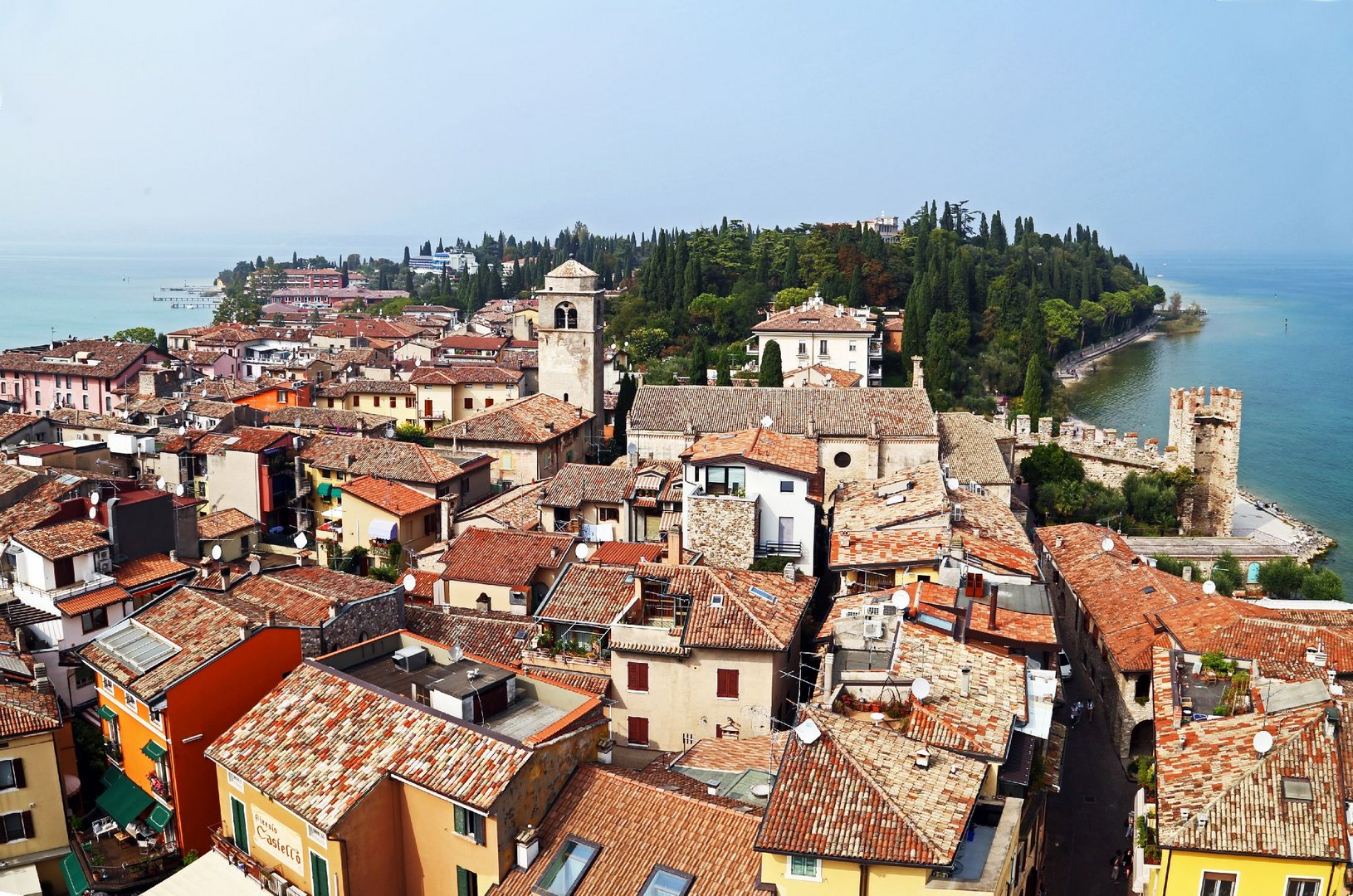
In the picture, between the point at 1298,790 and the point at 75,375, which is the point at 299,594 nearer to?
the point at 1298,790

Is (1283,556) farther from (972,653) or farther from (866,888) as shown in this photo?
(866,888)

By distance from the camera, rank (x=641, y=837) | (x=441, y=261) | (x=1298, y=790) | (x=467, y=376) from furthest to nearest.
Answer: (x=441, y=261) < (x=467, y=376) < (x=641, y=837) < (x=1298, y=790)

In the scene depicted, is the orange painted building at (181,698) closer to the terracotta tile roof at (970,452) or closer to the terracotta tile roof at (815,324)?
the terracotta tile roof at (970,452)

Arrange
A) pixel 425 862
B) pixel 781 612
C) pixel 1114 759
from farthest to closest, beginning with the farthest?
pixel 1114 759 < pixel 781 612 < pixel 425 862

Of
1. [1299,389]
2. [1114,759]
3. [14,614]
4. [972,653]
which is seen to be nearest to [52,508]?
[14,614]

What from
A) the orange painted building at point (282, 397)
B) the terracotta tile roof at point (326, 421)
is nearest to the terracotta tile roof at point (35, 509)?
the terracotta tile roof at point (326, 421)

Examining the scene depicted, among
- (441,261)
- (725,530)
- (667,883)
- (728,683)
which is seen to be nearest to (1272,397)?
(725,530)
